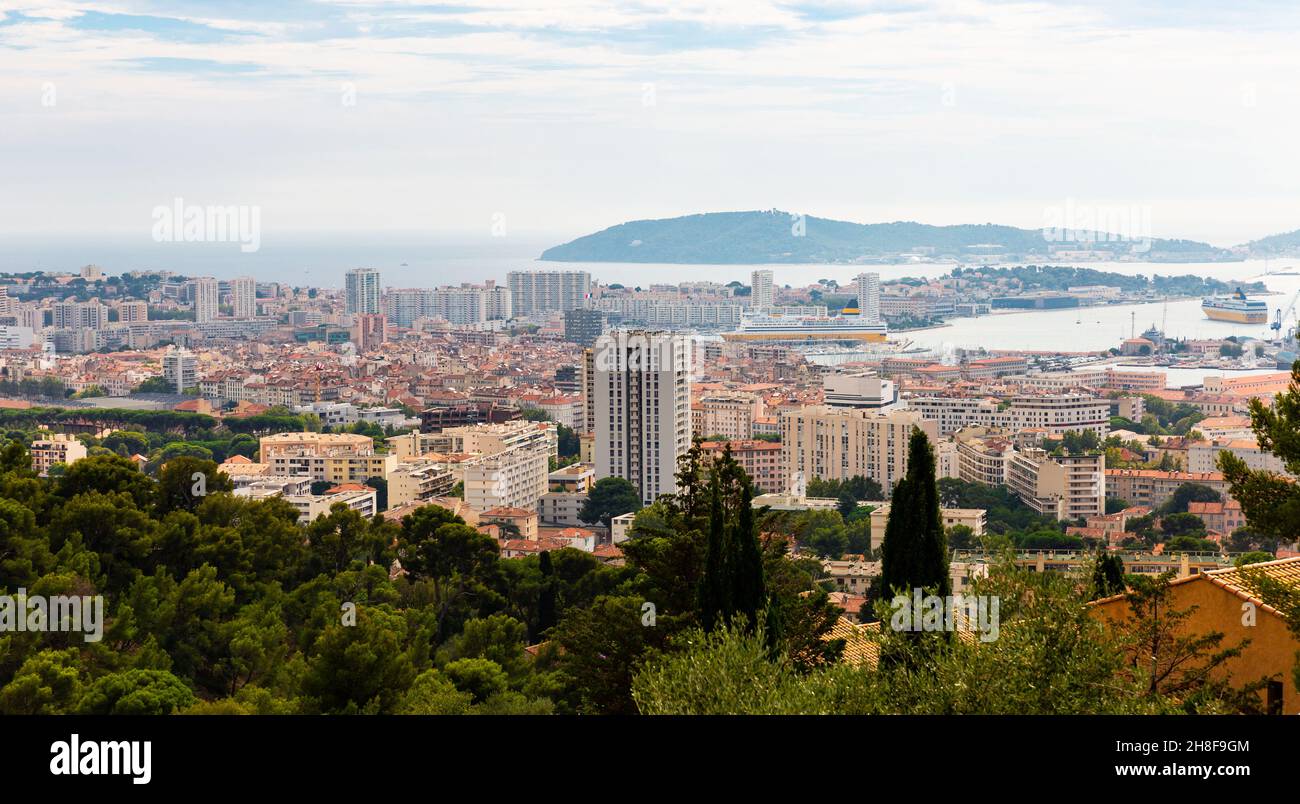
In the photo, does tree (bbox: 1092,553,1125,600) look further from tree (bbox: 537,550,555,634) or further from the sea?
the sea

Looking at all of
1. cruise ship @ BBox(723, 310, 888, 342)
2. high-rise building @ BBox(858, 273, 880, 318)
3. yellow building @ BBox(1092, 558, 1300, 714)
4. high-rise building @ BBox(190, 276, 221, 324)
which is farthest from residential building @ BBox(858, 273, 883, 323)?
yellow building @ BBox(1092, 558, 1300, 714)

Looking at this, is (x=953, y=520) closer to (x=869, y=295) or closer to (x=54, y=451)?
(x=54, y=451)

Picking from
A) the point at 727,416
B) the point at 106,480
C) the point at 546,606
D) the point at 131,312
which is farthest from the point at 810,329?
the point at 106,480

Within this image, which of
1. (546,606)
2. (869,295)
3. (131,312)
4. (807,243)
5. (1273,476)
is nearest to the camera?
(1273,476)

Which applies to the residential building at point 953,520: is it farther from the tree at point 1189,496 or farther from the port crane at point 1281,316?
the port crane at point 1281,316

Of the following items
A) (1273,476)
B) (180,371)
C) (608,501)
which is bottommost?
(608,501)

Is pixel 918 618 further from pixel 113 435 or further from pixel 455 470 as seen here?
pixel 113 435

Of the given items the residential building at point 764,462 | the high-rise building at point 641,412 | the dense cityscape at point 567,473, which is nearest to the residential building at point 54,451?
the dense cityscape at point 567,473
